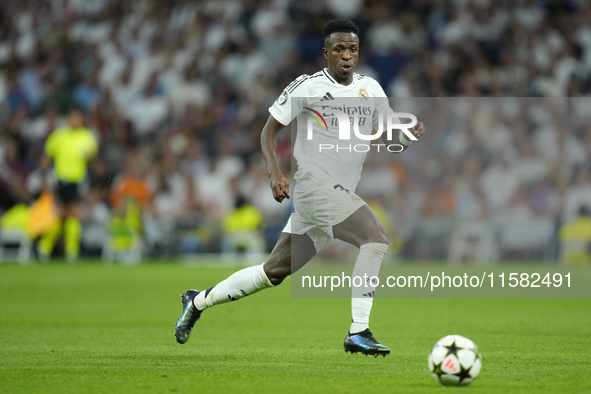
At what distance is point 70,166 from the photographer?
17672mm

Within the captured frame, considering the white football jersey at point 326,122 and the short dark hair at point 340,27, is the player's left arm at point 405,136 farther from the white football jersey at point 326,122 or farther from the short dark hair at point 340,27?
the short dark hair at point 340,27

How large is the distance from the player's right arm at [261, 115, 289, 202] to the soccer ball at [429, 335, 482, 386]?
1.62 metres

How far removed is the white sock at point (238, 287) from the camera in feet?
22.7

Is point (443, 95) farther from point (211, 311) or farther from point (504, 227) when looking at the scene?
point (211, 311)

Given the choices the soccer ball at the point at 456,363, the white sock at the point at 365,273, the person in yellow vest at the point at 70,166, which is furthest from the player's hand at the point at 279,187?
the person in yellow vest at the point at 70,166

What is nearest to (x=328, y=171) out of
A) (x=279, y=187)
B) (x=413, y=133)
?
(x=279, y=187)

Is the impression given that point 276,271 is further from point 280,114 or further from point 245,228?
point 245,228

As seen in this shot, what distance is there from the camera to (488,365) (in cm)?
629

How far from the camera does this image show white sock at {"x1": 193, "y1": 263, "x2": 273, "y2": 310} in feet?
22.7

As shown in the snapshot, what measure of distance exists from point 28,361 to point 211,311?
15.5ft

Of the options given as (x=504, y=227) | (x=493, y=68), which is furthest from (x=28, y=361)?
(x=493, y=68)

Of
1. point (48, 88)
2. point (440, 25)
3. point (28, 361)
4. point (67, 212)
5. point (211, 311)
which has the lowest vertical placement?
point (28, 361)

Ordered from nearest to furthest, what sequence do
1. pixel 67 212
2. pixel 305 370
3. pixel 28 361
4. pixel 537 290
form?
pixel 305 370, pixel 28 361, pixel 537 290, pixel 67 212

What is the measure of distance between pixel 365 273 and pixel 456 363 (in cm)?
132
